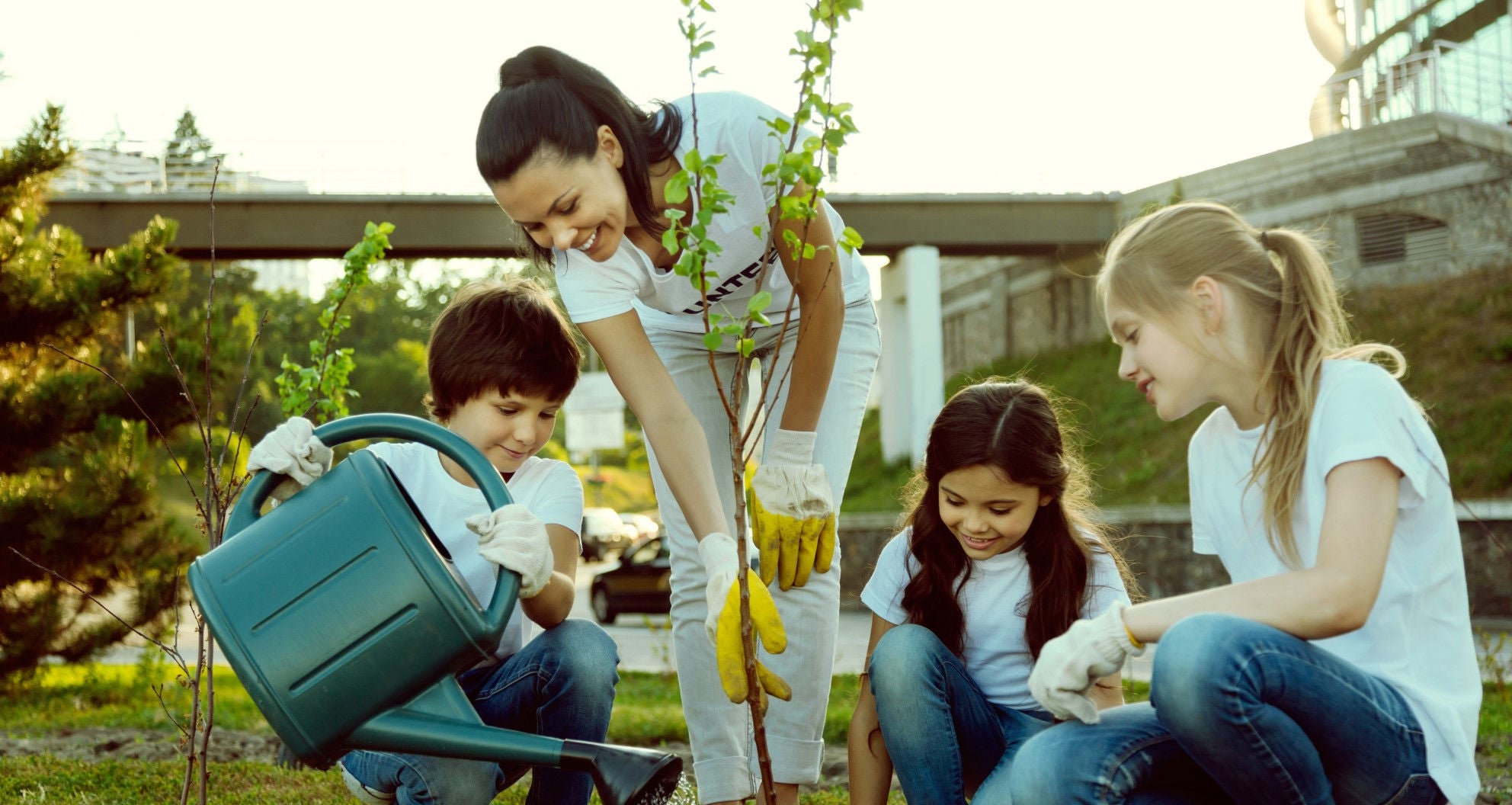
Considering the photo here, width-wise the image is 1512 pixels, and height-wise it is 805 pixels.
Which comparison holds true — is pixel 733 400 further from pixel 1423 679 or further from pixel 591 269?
pixel 1423 679

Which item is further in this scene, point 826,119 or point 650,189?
point 650,189

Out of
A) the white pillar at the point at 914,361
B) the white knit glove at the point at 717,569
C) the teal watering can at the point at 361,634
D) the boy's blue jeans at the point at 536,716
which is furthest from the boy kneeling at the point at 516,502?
the white pillar at the point at 914,361

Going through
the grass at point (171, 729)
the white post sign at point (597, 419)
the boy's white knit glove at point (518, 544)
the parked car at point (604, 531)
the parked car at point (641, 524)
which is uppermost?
the boy's white knit glove at point (518, 544)

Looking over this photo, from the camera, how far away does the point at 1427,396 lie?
10.7 meters

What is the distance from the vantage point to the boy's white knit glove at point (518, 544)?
1.51 meters

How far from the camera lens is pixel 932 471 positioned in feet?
7.38

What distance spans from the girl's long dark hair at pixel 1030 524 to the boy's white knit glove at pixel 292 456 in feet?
3.53

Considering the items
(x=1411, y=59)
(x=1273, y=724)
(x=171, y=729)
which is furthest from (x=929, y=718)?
(x=1411, y=59)

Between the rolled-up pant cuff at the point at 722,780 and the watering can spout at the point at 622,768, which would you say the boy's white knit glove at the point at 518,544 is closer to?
the watering can spout at the point at 622,768

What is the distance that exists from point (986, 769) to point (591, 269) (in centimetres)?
109

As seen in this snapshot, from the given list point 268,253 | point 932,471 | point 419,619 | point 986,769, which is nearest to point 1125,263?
point 932,471

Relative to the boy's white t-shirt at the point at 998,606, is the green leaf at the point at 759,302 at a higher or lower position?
higher

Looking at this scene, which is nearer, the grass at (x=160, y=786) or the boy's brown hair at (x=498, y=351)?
the boy's brown hair at (x=498, y=351)

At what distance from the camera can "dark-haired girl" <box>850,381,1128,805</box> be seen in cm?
207
